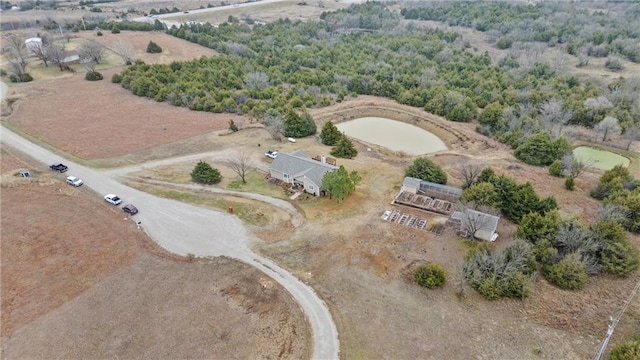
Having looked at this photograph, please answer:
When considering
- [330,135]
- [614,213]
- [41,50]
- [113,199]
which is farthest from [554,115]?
[41,50]

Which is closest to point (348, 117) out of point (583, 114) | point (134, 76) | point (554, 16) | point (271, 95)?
point (271, 95)

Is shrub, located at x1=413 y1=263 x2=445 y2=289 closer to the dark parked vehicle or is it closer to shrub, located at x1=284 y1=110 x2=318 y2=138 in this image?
the dark parked vehicle

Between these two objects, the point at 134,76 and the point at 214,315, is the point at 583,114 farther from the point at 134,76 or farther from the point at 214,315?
the point at 134,76

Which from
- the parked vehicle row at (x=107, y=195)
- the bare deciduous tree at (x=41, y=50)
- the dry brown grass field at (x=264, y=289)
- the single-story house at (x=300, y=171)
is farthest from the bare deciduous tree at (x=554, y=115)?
the bare deciduous tree at (x=41, y=50)

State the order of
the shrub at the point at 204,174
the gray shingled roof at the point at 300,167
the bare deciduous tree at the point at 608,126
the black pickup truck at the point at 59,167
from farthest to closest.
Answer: the bare deciduous tree at the point at 608,126 → the black pickup truck at the point at 59,167 → the shrub at the point at 204,174 → the gray shingled roof at the point at 300,167

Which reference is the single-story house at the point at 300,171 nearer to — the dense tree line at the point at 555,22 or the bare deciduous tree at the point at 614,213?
the bare deciduous tree at the point at 614,213

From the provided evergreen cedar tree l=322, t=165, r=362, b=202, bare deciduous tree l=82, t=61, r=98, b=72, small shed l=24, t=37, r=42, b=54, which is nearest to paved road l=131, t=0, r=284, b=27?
small shed l=24, t=37, r=42, b=54
